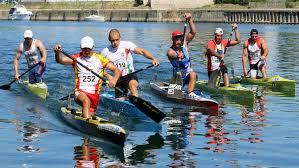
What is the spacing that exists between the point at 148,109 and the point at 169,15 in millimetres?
109954

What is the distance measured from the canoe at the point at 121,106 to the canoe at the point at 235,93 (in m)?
4.71

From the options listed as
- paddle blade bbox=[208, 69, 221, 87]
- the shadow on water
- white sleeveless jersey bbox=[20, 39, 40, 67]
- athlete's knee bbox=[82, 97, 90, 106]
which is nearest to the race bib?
athlete's knee bbox=[82, 97, 90, 106]

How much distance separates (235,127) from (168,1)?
400ft

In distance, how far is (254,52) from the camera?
26.1 meters

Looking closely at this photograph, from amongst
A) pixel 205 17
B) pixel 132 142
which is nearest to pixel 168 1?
pixel 205 17

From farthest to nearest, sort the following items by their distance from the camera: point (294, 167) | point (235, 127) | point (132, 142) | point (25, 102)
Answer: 1. point (25, 102)
2. point (235, 127)
3. point (132, 142)
4. point (294, 167)

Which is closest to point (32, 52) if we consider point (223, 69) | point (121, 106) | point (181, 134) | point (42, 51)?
point (42, 51)

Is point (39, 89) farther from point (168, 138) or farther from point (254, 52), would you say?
point (254, 52)

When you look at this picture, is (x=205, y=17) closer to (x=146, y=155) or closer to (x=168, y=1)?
(x=168, y=1)

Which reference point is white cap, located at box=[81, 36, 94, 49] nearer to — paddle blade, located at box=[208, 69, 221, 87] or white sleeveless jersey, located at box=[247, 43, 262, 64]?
paddle blade, located at box=[208, 69, 221, 87]

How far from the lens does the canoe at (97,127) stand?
47.4ft

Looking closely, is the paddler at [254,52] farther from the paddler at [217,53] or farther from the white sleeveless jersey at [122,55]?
the white sleeveless jersey at [122,55]

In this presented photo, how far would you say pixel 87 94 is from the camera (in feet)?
52.3

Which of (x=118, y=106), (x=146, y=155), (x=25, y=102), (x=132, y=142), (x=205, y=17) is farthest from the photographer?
(x=205, y=17)
